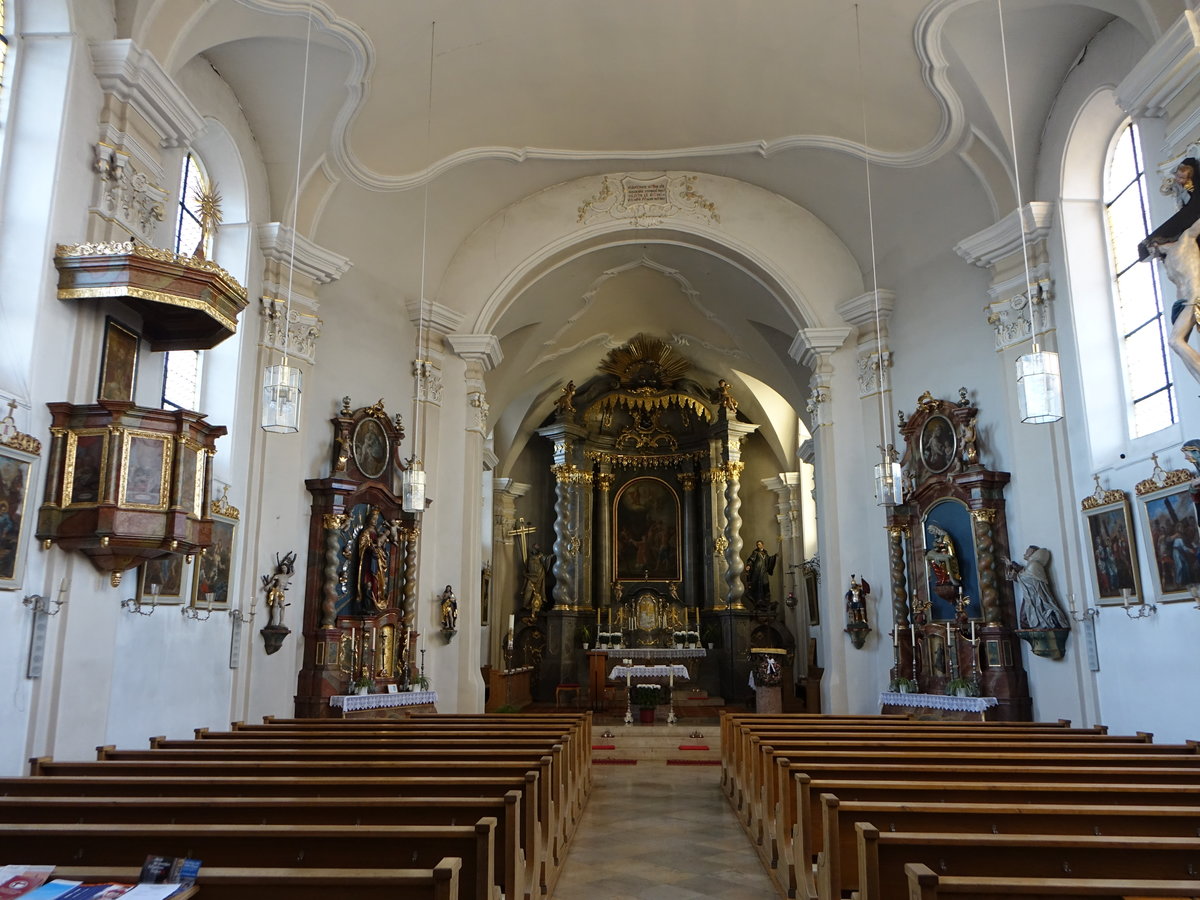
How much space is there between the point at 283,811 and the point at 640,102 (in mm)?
9919

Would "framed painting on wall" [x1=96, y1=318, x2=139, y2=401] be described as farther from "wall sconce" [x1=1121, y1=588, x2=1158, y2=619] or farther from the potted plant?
the potted plant

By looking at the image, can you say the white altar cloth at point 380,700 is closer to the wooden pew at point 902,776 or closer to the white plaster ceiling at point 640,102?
the white plaster ceiling at point 640,102

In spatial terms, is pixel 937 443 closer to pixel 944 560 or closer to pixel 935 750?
pixel 944 560

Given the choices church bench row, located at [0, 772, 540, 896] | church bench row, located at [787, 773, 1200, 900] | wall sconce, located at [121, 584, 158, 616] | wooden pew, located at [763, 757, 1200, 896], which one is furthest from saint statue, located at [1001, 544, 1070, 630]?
wall sconce, located at [121, 584, 158, 616]

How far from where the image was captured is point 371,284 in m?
12.4

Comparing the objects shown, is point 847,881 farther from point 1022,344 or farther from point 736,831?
point 1022,344

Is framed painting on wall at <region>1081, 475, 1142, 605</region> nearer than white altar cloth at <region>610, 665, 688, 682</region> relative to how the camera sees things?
Yes

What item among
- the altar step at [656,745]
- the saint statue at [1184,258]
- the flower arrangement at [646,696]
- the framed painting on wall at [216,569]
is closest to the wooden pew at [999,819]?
the saint statue at [1184,258]

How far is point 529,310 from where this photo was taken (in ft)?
50.3

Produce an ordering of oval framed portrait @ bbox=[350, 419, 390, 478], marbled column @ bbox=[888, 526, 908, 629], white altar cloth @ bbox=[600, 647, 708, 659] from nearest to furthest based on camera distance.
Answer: oval framed portrait @ bbox=[350, 419, 390, 478] < marbled column @ bbox=[888, 526, 908, 629] < white altar cloth @ bbox=[600, 647, 708, 659]

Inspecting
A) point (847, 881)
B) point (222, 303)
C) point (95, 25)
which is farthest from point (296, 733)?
point (95, 25)

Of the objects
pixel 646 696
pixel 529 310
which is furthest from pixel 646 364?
pixel 646 696

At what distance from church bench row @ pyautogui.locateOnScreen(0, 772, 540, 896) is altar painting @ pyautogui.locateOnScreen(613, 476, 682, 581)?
17.9 meters

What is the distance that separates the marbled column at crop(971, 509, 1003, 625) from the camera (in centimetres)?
1025
